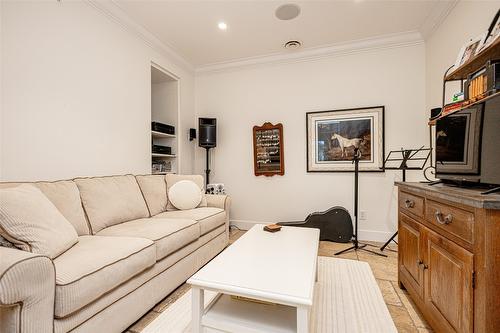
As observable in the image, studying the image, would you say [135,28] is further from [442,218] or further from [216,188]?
[442,218]

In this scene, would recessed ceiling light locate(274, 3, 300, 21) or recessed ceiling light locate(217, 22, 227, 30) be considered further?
recessed ceiling light locate(217, 22, 227, 30)

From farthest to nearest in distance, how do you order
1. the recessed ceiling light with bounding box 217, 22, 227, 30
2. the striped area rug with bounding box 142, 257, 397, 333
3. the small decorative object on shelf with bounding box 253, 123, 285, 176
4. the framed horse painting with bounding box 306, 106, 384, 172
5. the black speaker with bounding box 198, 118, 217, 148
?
1. the black speaker with bounding box 198, 118, 217, 148
2. the small decorative object on shelf with bounding box 253, 123, 285, 176
3. the framed horse painting with bounding box 306, 106, 384, 172
4. the recessed ceiling light with bounding box 217, 22, 227, 30
5. the striped area rug with bounding box 142, 257, 397, 333

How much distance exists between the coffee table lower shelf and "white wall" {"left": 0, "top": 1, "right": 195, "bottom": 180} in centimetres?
182

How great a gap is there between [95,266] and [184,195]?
57.4 inches

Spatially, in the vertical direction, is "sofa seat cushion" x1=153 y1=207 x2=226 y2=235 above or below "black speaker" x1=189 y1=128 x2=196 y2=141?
below

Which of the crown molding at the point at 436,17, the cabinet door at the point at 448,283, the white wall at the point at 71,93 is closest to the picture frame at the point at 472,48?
the crown molding at the point at 436,17

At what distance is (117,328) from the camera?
1325mm

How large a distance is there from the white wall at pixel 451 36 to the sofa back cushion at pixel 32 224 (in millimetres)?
3292

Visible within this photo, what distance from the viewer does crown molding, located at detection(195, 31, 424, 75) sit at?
9.89ft

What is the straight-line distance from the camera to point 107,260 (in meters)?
1.27

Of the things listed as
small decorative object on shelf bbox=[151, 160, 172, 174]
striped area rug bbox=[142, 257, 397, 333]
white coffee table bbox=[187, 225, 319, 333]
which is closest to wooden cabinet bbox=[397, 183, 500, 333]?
striped area rug bbox=[142, 257, 397, 333]

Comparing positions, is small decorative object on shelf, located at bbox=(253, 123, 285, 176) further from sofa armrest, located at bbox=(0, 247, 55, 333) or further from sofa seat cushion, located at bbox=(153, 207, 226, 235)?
sofa armrest, located at bbox=(0, 247, 55, 333)

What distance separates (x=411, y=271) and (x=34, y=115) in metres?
3.08

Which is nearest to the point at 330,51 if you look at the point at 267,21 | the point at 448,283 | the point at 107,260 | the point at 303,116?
the point at 303,116
